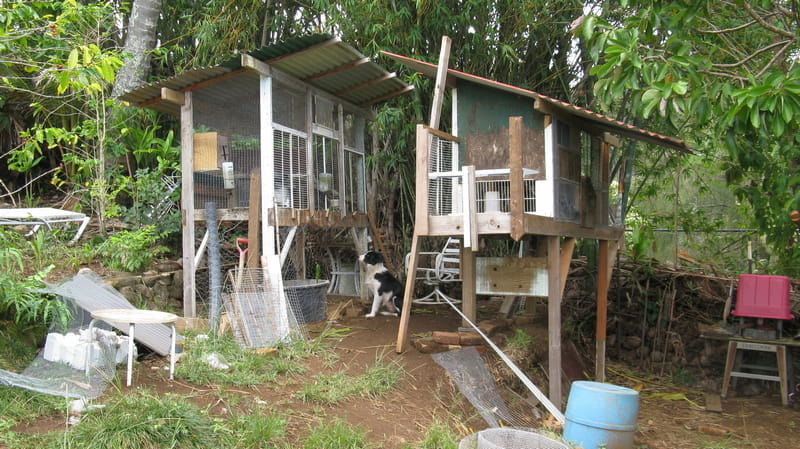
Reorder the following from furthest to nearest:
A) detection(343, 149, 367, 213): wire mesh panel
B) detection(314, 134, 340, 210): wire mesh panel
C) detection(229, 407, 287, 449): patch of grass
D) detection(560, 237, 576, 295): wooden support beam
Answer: detection(343, 149, 367, 213): wire mesh panel
detection(314, 134, 340, 210): wire mesh panel
detection(560, 237, 576, 295): wooden support beam
detection(229, 407, 287, 449): patch of grass

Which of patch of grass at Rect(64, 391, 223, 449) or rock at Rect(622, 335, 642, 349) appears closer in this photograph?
patch of grass at Rect(64, 391, 223, 449)

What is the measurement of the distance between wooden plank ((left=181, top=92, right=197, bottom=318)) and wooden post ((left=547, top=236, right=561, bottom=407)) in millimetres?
4205

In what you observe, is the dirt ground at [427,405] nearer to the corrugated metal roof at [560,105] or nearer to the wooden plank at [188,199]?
the wooden plank at [188,199]

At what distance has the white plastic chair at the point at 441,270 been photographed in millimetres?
8969

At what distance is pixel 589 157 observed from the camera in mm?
7668

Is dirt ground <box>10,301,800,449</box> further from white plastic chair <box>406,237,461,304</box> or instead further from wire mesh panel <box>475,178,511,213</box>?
wire mesh panel <box>475,178,511,213</box>

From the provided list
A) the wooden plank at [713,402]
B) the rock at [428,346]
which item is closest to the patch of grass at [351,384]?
the rock at [428,346]

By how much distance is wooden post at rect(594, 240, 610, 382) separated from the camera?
8086 millimetres

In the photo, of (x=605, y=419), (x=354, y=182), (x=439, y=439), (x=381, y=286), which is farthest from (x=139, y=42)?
(x=605, y=419)

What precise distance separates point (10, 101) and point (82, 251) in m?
3.84

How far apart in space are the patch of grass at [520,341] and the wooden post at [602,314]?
4.50 feet

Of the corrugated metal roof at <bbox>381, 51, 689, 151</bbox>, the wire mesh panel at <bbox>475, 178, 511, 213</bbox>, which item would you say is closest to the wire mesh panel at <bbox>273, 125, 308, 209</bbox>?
the corrugated metal roof at <bbox>381, 51, 689, 151</bbox>

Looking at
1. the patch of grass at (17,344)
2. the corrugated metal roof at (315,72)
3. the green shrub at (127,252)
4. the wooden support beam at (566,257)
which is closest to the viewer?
the patch of grass at (17,344)

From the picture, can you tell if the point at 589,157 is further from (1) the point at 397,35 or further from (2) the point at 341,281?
(2) the point at 341,281
